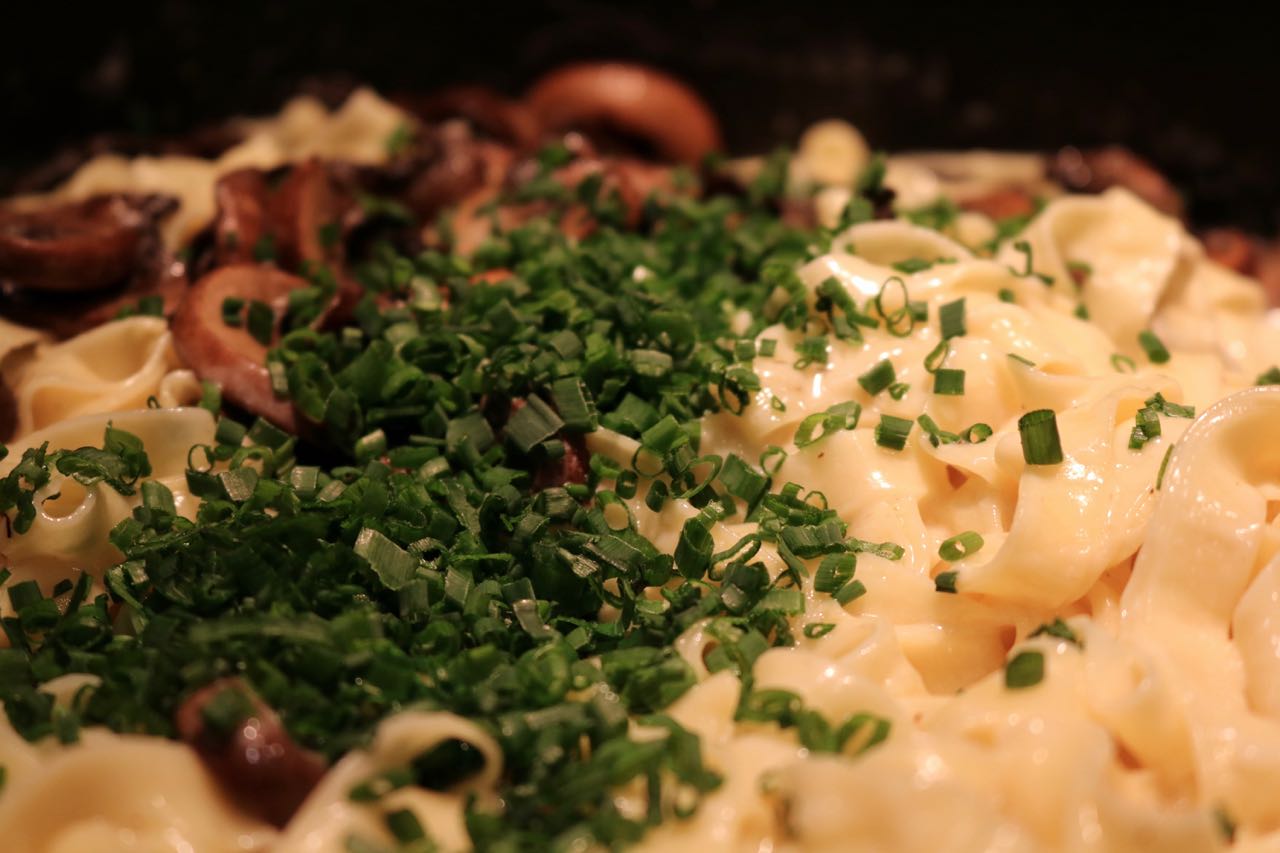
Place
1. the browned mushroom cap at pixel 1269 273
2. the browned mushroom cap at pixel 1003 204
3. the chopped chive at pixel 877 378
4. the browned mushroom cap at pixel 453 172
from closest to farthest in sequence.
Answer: the chopped chive at pixel 877 378 → the browned mushroom cap at pixel 453 172 → the browned mushroom cap at pixel 1003 204 → the browned mushroom cap at pixel 1269 273

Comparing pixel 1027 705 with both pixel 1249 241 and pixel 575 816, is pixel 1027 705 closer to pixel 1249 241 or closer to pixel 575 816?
pixel 575 816

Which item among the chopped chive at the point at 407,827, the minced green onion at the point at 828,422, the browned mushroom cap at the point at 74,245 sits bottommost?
the chopped chive at the point at 407,827

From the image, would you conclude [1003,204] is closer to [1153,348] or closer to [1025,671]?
[1153,348]

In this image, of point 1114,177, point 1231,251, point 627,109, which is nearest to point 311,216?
point 627,109

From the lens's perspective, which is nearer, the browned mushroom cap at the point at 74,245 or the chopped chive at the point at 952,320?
the chopped chive at the point at 952,320

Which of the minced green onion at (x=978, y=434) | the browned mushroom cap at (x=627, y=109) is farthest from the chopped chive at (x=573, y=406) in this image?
the browned mushroom cap at (x=627, y=109)

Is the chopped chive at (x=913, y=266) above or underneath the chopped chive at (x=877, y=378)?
above

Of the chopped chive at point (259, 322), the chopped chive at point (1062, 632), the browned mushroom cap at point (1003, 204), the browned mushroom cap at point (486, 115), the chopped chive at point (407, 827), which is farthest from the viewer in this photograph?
the browned mushroom cap at point (486, 115)

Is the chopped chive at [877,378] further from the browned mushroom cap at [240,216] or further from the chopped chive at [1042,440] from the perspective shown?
the browned mushroom cap at [240,216]
